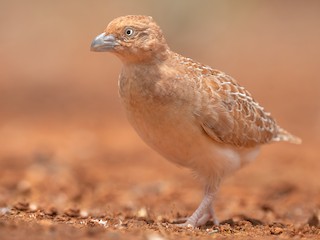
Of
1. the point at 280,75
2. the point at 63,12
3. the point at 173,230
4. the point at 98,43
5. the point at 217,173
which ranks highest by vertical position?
the point at 63,12

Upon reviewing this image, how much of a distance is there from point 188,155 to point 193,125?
0.44 metres

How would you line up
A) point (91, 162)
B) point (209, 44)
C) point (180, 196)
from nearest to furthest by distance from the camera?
point (180, 196) < point (91, 162) < point (209, 44)

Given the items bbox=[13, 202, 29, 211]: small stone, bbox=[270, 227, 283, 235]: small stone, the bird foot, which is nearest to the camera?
bbox=[270, 227, 283, 235]: small stone

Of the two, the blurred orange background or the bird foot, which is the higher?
the blurred orange background

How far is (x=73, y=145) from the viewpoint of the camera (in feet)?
54.0

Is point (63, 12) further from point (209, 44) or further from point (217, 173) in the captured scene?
point (217, 173)

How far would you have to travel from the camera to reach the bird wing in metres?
9.04

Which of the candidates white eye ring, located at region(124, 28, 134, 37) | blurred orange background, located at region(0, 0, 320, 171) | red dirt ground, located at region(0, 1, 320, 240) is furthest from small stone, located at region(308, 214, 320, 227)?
blurred orange background, located at region(0, 0, 320, 171)

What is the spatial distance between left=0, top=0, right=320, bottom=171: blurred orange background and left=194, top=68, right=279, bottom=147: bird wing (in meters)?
4.86

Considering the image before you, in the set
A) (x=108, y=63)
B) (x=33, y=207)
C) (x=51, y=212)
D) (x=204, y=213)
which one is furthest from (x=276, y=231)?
(x=108, y=63)

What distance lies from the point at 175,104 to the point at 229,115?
1088mm

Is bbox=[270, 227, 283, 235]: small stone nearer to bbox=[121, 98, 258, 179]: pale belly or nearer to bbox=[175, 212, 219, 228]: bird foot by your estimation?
bbox=[175, 212, 219, 228]: bird foot

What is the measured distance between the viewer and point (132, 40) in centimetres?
873

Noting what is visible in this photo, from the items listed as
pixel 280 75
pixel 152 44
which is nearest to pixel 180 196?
pixel 152 44
